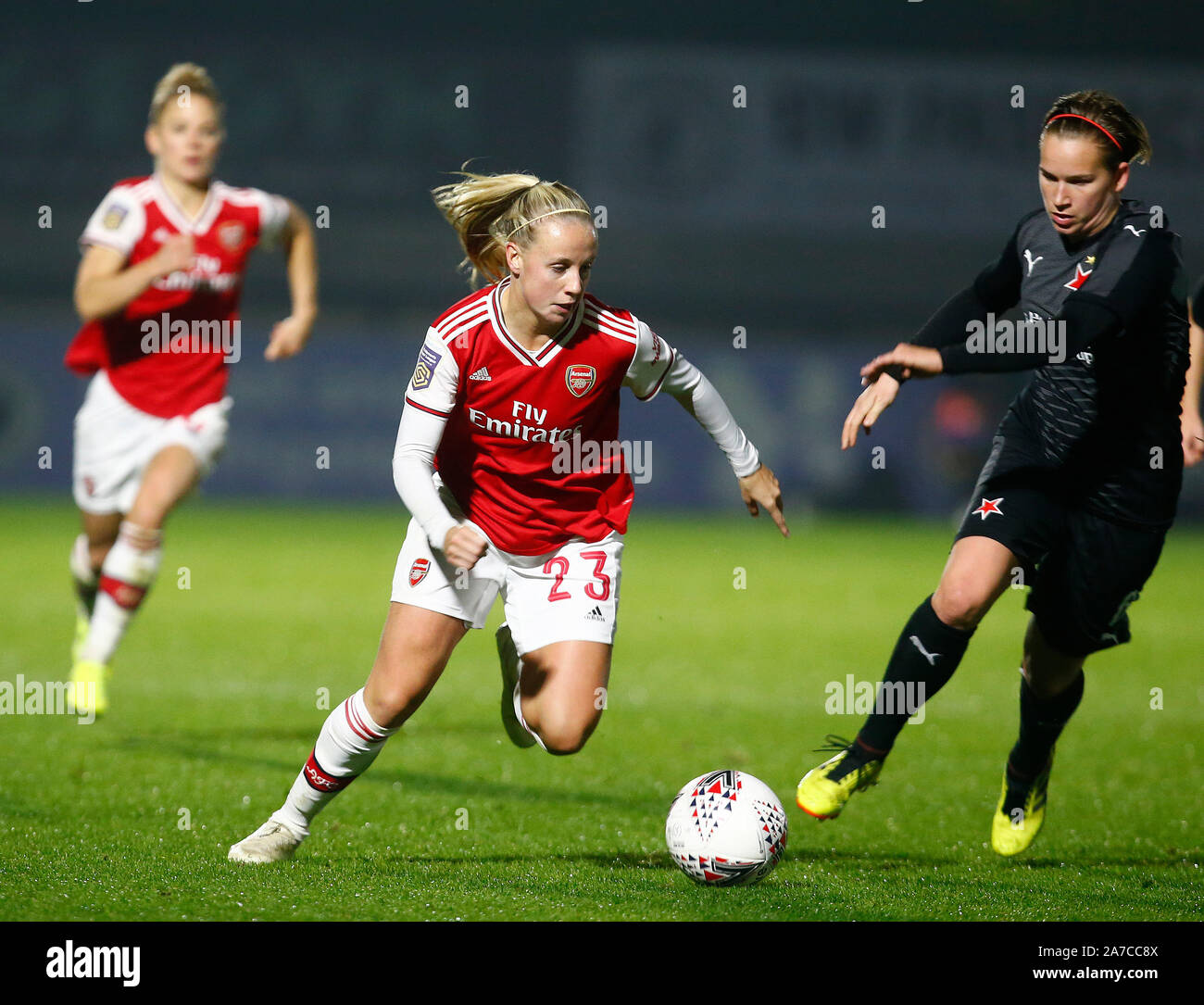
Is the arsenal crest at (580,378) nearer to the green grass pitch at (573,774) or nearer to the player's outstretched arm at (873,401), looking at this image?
the player's outstretched arm at (873,401)

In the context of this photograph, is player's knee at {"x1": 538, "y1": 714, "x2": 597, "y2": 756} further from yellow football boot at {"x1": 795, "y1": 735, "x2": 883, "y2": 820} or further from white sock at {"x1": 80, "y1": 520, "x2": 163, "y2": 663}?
white sock at {"x1": 80, "y1": 520, "x2": 163, "y2": 663}

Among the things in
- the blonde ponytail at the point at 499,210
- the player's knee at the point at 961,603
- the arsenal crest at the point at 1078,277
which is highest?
the blonde ponytail at the point at 499,210

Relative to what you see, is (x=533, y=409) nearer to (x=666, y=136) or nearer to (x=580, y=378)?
(x=580, y=378)

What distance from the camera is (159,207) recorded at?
22.9ft

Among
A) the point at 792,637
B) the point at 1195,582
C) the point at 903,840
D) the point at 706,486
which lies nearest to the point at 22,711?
the point at 903,840

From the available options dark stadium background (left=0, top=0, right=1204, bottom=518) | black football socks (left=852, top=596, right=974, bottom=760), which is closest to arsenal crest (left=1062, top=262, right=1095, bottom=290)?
black football socks (left=852, top=596, right=974, bottom=760)

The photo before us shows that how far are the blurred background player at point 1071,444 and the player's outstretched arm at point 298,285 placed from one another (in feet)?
10.0

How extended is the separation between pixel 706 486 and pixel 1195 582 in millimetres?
9200

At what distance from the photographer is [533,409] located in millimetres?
4418

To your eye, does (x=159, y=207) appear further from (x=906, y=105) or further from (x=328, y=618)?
(x=906, y=105)

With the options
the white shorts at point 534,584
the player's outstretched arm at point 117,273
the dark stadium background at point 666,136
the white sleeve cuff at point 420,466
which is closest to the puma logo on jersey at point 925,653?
the white shorts at point 534,584

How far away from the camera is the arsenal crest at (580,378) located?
173 inches

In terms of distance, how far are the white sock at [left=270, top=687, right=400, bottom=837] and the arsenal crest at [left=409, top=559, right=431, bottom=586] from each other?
364 mm

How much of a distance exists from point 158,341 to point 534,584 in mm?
3259
